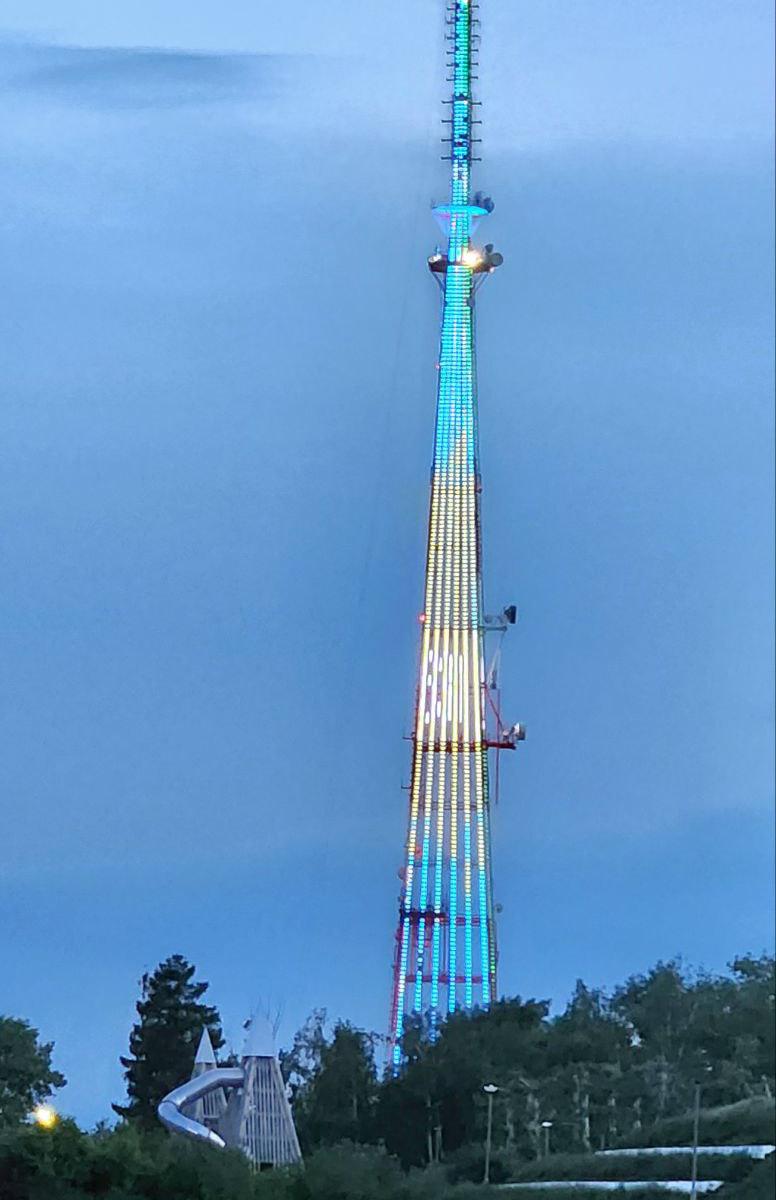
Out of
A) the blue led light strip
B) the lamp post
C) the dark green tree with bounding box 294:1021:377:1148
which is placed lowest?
the lamp post

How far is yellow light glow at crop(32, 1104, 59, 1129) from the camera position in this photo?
3316 cm

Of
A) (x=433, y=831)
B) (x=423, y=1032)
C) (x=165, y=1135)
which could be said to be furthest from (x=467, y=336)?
(x=165, y=1135)

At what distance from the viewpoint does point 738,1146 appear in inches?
1321

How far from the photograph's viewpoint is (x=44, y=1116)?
35.4 m

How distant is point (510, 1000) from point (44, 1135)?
9.24 meters

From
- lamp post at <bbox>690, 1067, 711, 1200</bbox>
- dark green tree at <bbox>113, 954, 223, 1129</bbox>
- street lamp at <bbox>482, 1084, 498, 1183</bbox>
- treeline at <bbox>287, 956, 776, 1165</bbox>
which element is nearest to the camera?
lamp post at <bbox>690, 1067, 711, 1200</bbox>

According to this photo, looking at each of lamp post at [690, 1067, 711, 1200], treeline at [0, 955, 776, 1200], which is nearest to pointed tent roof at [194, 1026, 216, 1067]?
treeline at [0, 955, 776, 1200]

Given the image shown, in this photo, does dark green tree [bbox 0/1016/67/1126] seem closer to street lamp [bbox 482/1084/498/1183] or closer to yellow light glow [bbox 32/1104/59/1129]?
yellow light glow [bbox 32/1104/59/1129]

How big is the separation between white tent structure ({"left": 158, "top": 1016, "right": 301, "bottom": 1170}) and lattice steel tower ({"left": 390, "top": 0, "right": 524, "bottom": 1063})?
4.77 meters

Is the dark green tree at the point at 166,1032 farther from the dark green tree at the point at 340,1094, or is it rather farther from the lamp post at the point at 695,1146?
the lamp post at the point at 695,1146

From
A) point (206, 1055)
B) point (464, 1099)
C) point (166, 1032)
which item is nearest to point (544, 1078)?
point (464, 1099)

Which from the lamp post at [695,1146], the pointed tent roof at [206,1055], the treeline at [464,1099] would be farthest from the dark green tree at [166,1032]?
the lamp post at [695,1146]

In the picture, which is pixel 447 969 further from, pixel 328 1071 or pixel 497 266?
pixel 497 266

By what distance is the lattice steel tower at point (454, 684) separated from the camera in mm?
40438
